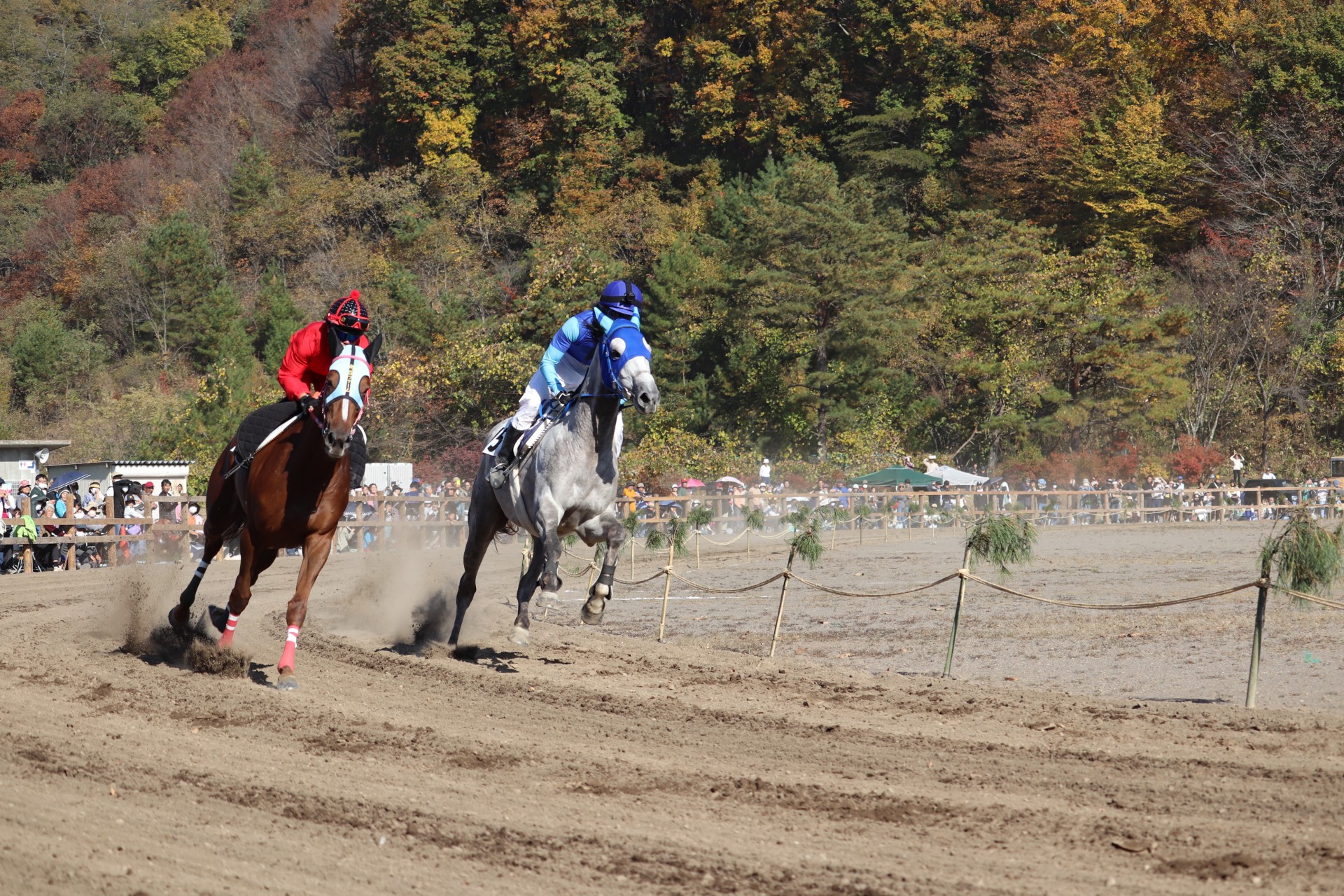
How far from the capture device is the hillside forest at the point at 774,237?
48.5 meters

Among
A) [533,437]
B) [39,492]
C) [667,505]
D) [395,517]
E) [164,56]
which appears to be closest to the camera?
[533,437]

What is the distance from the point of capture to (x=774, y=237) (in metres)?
48.4

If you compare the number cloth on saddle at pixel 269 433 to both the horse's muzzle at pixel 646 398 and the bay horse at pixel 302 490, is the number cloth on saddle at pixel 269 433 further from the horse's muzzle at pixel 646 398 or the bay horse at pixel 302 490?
the horse's muzzle at pixel 646 398

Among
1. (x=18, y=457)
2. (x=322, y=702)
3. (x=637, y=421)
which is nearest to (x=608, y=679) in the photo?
(x=322, y=702)

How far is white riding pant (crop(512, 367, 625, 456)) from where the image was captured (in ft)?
39.1

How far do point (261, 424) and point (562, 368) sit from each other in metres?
2.78

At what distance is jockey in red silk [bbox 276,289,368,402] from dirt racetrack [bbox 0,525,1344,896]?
2.52 metres

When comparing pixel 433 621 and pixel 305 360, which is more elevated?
pixel 305 360

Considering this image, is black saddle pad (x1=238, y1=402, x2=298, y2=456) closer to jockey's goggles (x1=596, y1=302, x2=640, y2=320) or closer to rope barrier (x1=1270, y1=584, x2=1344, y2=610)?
jockey's goggles (x1=596, y1=302, x2=640, y2=320)

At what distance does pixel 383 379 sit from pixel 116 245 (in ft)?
A: 74.7

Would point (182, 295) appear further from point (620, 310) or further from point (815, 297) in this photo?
point (620, 310)

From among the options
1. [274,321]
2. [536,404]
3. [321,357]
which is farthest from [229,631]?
[274,321]

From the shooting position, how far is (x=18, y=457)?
3419cm

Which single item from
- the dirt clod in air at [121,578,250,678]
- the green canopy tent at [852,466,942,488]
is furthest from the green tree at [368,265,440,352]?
the dirt clod in air at [121,578,250,678]
